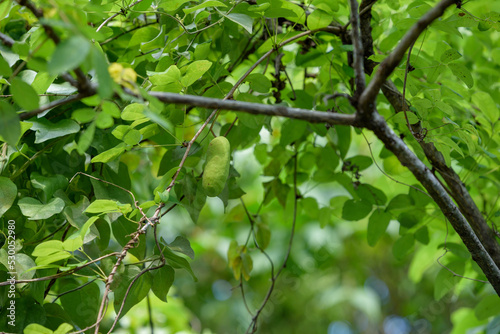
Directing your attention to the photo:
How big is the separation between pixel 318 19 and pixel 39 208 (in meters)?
0.42

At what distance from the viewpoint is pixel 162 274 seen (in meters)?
0.55

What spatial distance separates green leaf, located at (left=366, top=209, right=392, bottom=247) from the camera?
734 mm

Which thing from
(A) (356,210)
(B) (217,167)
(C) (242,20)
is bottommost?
(A) (356,210)

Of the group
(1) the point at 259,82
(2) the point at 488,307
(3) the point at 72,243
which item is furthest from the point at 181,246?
(2) the point at 488,307

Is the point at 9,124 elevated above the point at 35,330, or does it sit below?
above

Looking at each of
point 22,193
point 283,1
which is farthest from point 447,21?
point 22,193

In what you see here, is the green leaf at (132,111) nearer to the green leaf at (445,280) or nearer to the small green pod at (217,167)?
the small green pod at (217,167)

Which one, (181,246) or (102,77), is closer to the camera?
(102,77)

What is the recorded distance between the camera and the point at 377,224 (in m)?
0.74

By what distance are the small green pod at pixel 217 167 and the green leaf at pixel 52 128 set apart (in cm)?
16

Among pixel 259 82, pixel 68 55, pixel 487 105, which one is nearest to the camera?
pixel 68 55

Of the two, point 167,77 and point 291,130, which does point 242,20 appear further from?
point 291,130

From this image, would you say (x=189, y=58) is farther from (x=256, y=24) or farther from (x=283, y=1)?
(x=256, y=24)

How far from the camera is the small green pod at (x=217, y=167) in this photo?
Result: 1.65 ft
